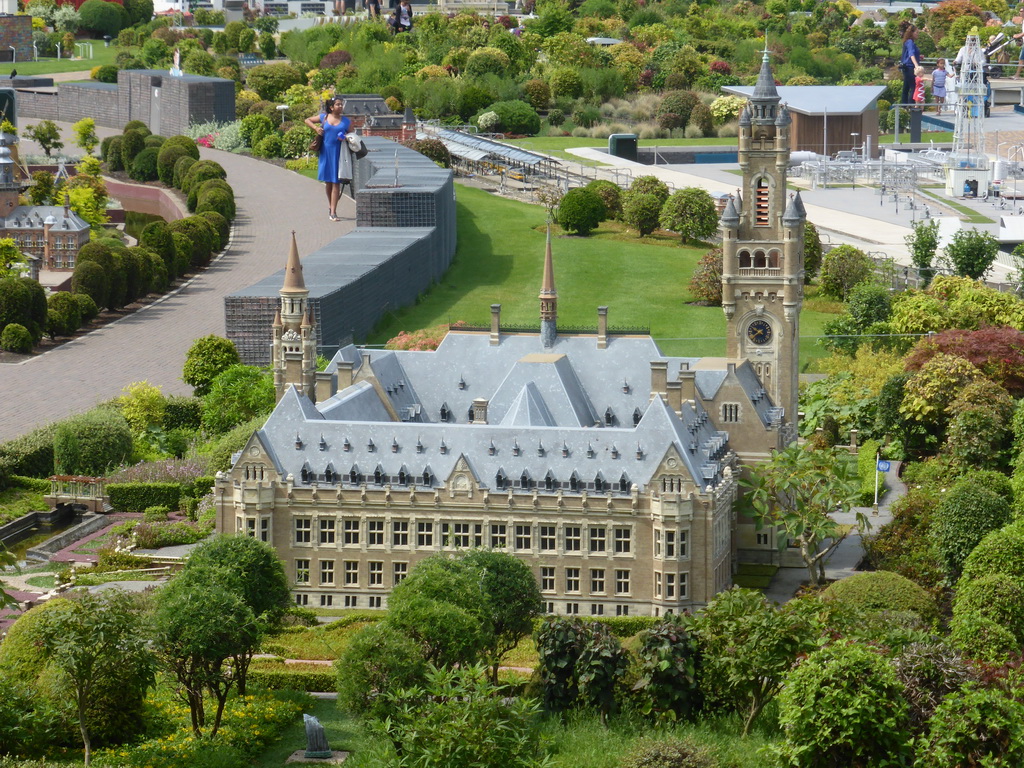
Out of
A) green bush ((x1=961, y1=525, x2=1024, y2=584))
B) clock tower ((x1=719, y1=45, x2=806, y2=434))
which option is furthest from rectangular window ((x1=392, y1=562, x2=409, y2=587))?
green bush ((x1=961, y1=525, x2=1024, y2=584))

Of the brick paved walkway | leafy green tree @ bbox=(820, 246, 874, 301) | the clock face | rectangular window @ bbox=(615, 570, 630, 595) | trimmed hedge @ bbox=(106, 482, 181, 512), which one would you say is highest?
the clock face

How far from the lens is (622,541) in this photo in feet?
362

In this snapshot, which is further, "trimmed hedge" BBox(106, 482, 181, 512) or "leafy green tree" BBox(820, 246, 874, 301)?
"leafy green tree" BBox(820, 246, 874, 301)

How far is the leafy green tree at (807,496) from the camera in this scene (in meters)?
114

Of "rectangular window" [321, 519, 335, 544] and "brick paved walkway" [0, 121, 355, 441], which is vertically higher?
"rectangular window" [321, 519, 335, 544]

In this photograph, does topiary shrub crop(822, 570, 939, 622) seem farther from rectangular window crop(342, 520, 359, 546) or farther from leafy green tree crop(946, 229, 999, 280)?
leafy green tree crop(946, 229, 999, 280)

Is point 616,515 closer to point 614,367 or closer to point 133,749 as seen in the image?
point 614,367

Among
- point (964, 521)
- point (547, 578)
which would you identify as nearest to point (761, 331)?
point (964, 521)

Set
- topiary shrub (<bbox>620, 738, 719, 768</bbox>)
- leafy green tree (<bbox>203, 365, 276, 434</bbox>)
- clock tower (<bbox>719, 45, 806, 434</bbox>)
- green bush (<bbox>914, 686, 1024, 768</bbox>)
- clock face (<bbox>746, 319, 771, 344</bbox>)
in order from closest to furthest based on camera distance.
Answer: green bush (<bbox>914, 686, 1024, 768</bbox>) < topiary shrub (<bbox>620, 738, 719, 768</bbox>) < clock tower (<bbox>719, 45, 806, 434</bbox>) < clock face (<bbox>746, 319, 771, 344</bbox>) < leafy green tree (<bbox>203, 365, 276, 434</bbox>)

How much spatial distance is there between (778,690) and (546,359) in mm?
33569

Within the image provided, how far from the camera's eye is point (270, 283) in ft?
536

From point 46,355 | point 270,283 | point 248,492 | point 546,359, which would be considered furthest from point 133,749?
point 46,355

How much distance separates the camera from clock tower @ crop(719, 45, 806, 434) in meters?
127

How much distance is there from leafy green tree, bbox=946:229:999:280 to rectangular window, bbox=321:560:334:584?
276 feet
